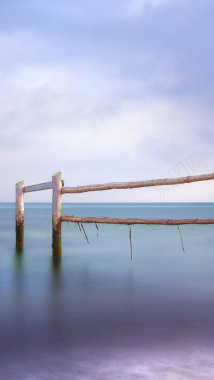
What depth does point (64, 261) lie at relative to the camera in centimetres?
848

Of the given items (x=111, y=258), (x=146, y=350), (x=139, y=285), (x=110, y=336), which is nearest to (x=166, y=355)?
(x=146, y=350)

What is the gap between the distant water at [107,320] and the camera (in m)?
3.05

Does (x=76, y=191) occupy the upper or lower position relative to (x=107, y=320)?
upper

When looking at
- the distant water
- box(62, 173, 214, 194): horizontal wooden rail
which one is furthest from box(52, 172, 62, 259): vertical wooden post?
the distant water

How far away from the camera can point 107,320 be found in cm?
427

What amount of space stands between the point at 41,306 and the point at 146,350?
2059mm

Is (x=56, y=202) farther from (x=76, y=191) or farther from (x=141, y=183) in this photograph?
(x=141, y=183)

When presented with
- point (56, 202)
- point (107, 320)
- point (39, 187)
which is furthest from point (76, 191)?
point (107, 320)

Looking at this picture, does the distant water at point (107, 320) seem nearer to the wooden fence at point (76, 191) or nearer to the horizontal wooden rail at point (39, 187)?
the wooden fence at point (76, 191)

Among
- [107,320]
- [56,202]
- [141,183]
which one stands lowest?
[107,320]

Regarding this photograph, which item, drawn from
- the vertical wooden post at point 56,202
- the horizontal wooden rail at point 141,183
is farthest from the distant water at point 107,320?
the horizontal wooden rail at point 141,183

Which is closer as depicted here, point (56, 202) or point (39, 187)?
point (56, 202)

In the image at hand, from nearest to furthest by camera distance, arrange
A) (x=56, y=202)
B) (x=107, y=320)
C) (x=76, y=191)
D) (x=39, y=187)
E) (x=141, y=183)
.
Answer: (x=107, y=320) < (x=141, y=183) < (x=76, y=191) < (x=56, y=202) < (x=39, y=187)

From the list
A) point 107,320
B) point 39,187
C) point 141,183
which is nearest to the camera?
point 107,320
